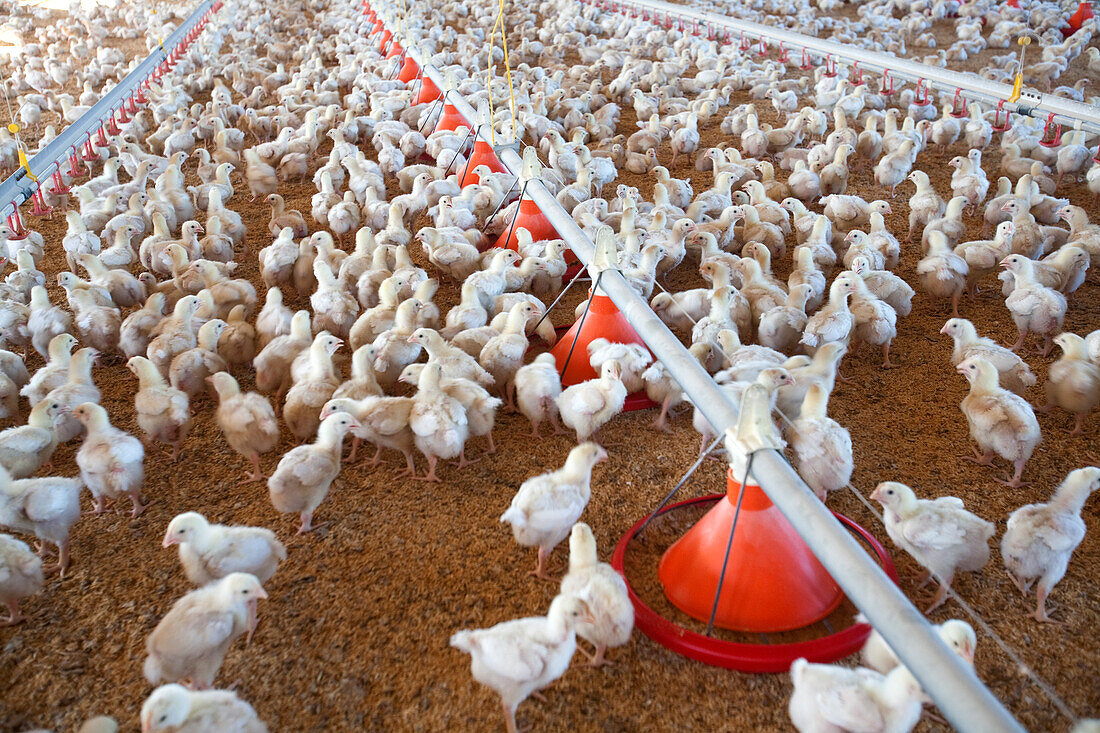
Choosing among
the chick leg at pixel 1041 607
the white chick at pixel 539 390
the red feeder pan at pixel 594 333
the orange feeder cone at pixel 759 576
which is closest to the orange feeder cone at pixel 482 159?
the red feeder pan at pixel 594 333

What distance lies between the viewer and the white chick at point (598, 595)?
256cm

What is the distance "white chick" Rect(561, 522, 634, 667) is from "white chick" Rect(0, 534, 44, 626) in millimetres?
1886

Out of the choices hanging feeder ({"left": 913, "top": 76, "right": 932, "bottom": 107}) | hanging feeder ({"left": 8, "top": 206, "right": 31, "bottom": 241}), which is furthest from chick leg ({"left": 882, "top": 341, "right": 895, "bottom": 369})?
hanging feeder ({"left": 8, "top": 206, "right": 31, "bottom": 241})

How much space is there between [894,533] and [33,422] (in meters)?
3.61

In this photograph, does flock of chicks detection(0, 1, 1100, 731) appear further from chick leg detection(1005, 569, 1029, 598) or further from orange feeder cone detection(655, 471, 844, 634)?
orange feeder cone detection(655, 471, 844, 634)

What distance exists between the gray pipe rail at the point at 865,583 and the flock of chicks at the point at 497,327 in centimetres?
37

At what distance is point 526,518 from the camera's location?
9.64 feet

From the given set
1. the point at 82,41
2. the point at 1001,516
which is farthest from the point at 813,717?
the point at 82,41

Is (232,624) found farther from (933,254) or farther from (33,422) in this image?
(933,254)

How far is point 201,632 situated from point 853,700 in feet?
6.35

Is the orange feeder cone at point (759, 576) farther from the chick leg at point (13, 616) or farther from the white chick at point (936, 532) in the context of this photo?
the chick leg at point (13, 616)

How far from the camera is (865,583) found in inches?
73.1

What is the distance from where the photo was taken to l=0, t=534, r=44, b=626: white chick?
2.80 metres

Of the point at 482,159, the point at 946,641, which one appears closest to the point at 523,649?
the point at 946,641
